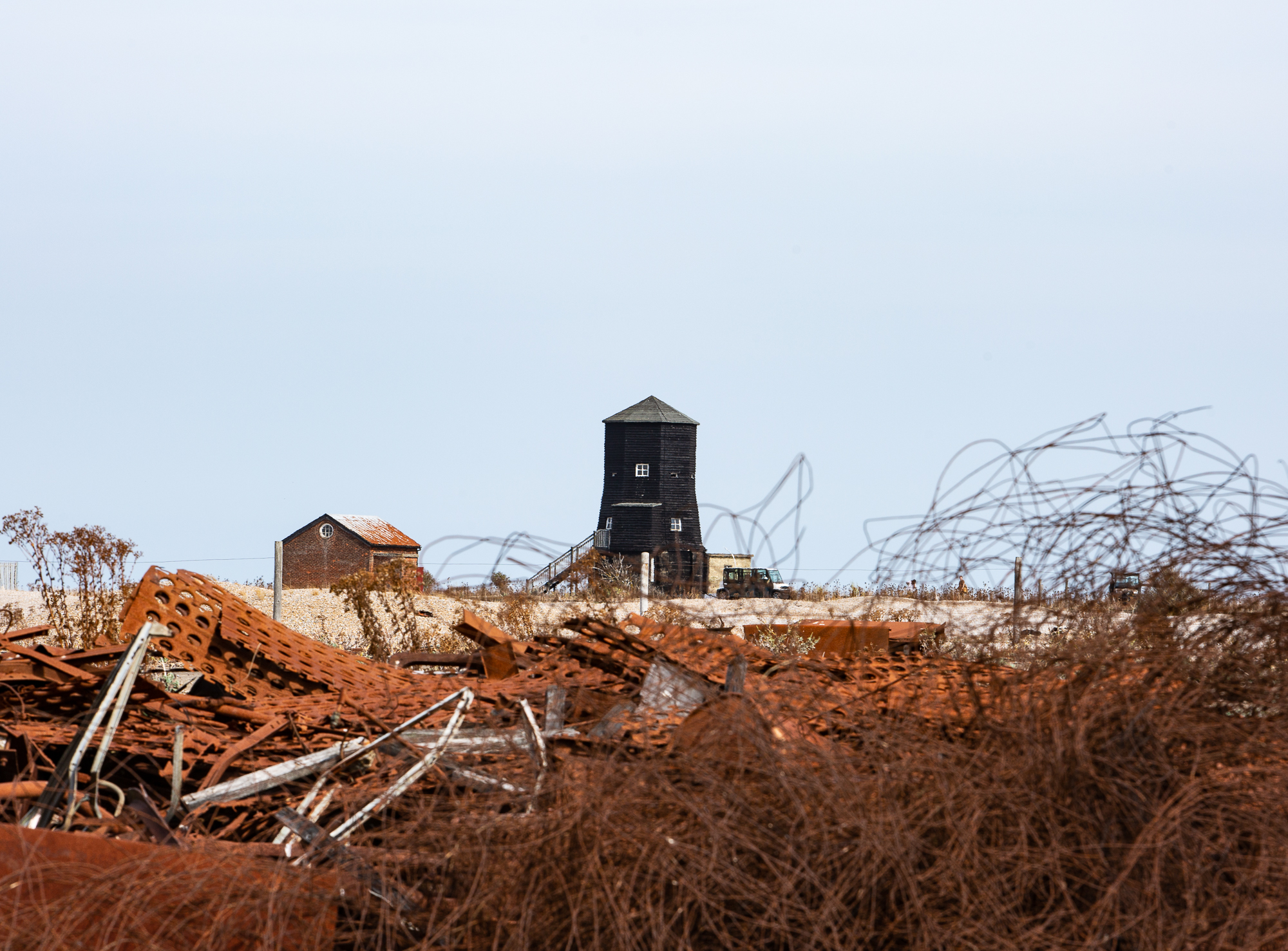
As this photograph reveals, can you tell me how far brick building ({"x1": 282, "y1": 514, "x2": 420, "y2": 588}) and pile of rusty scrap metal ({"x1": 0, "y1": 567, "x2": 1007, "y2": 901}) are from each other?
30.9 metres

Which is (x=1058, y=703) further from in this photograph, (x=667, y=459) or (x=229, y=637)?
(x=667, y=459)

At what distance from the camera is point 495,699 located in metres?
5.21

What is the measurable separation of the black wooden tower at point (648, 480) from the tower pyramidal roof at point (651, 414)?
0.08 feet

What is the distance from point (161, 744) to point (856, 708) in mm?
2756

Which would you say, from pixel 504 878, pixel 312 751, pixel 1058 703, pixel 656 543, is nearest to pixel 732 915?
pixel 504 878

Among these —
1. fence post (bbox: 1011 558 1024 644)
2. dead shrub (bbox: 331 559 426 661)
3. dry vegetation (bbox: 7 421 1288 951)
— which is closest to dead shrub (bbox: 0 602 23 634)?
dead shrub (bbox: 331 559 426 661)

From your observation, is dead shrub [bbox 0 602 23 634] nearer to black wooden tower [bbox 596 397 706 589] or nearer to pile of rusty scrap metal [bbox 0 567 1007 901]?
pile of rusty scrap metal [bbox 0 567 1007 901]

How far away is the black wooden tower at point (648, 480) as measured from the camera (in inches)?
1661

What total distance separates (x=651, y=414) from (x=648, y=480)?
2.40 meters

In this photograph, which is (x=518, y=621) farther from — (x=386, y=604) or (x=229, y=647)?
(x=229, y=647)

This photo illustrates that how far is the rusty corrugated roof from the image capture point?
37.3 metres

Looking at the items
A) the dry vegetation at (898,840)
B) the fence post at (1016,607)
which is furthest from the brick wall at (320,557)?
the dry vegetation at (898,840)

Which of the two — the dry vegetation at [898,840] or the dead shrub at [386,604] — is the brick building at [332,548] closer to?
the dead shrub at [386,604]

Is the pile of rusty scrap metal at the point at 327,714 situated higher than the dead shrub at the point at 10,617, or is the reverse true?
the dead shrub at the point at 10,617
